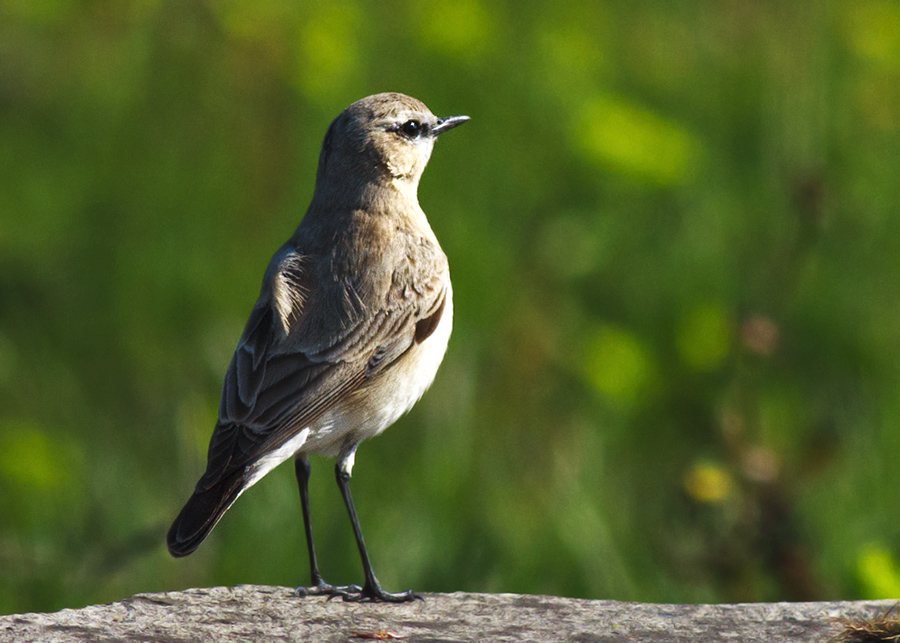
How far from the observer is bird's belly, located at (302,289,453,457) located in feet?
15.5

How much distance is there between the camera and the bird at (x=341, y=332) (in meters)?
4.47

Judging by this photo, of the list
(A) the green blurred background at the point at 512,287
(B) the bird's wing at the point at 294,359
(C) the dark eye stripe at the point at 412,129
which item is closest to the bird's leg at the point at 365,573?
(B) the bird's wing at the point at 294,359

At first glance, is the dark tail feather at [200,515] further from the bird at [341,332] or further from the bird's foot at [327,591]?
the bird's foot at [327,591]

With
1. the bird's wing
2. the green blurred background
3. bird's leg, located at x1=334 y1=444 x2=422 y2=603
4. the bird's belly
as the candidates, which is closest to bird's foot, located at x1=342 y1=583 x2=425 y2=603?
bird's leg, located at x1=334 y1=444 x2=422 y2=603

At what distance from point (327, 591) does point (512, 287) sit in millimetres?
3680

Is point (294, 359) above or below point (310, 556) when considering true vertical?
above

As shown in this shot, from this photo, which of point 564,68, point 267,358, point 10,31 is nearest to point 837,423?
point 564,68

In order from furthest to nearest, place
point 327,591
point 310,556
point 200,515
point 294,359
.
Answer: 1. point 310,556
2. point 327,591
3. point 294,359
4. point 200,515

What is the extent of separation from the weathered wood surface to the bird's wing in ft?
1.41

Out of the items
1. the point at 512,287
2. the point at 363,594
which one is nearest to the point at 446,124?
the point at 363,594

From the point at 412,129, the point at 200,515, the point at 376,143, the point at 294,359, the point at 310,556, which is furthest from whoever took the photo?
the point at 412,129

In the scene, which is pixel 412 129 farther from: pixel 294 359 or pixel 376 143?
pixel 294 359

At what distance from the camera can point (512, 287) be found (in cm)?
813

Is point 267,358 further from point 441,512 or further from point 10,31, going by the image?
point 10,31
